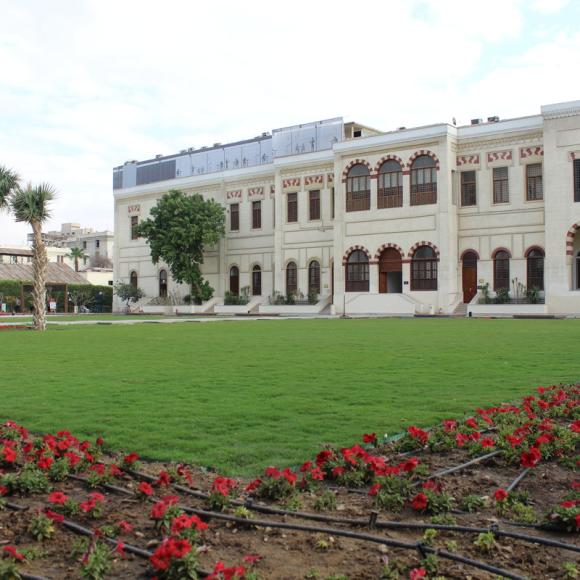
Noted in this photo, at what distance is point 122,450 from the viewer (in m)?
5.80

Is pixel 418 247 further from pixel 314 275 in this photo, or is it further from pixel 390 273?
pixel 314 275

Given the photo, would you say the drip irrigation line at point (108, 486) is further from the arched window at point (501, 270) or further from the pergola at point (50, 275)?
the pergola at point (50, 275)

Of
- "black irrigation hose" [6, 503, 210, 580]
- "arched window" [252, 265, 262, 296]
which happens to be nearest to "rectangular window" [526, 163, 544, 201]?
"arched window" [252, 265, 262, 296]

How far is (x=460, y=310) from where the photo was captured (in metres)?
40.0

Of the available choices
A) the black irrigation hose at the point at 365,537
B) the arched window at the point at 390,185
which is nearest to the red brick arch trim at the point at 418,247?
the arched window at the point at 390,185

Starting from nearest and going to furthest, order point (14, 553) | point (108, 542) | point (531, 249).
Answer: point (14, 553)
point (108, 542)
point (531, 249)

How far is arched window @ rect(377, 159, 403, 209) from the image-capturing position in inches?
1697

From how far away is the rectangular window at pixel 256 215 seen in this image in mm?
51594

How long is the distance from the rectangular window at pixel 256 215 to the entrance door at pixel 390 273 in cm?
1161

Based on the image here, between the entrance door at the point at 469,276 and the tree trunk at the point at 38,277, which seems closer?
the tree trunk at the point at 38,277

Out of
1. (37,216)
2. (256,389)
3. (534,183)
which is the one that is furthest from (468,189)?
(256,389)

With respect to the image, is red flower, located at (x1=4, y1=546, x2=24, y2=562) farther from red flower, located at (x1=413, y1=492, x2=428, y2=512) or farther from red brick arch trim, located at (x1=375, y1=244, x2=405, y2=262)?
red brick arch trim, located at (x1=375, y1=244, x2=405, y2=262)

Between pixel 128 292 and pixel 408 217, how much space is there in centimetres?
2567

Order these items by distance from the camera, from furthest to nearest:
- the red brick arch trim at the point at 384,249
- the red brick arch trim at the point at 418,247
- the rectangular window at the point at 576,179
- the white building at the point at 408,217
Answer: the red brick arch trim at the point at 384,249 < the red brick arch trim at the point at 418,247 < the white building at the point at 408,217 < the rectangular window at the point at 576,179
